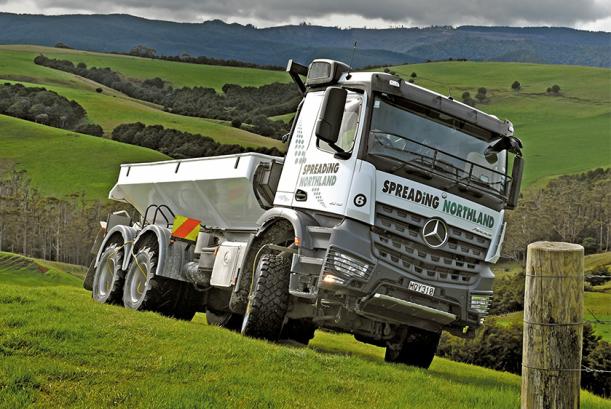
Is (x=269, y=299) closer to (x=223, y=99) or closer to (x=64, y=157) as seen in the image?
(x=64, y=157)

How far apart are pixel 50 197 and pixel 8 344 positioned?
112452 millimetres

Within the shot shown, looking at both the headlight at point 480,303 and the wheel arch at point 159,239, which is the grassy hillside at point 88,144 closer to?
the wheel arch at point 159,239

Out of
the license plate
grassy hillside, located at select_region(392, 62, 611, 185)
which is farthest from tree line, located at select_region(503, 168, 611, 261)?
the license plate

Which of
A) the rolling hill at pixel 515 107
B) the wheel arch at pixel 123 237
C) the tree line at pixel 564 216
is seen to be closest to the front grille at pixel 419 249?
the wheel arch at pixel 123 237

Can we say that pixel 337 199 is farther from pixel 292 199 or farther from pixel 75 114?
pixel 75 114

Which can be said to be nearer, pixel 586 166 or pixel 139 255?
pixel 139 255

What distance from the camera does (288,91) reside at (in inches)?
7151

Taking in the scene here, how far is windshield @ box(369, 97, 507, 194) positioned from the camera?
13.0m

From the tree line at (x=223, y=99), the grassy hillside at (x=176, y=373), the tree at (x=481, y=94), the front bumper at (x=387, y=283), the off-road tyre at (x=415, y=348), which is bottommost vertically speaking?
the grassy hillside at (x=176, y=373)

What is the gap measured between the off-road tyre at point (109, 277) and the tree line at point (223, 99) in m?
131

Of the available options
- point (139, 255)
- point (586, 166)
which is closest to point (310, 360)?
point (139, 255)

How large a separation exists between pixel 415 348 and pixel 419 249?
2.35 m

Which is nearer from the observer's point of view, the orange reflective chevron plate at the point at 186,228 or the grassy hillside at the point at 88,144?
the orange reflective chevron plate at the point at 186,228

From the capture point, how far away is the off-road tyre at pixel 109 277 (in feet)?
62.6
